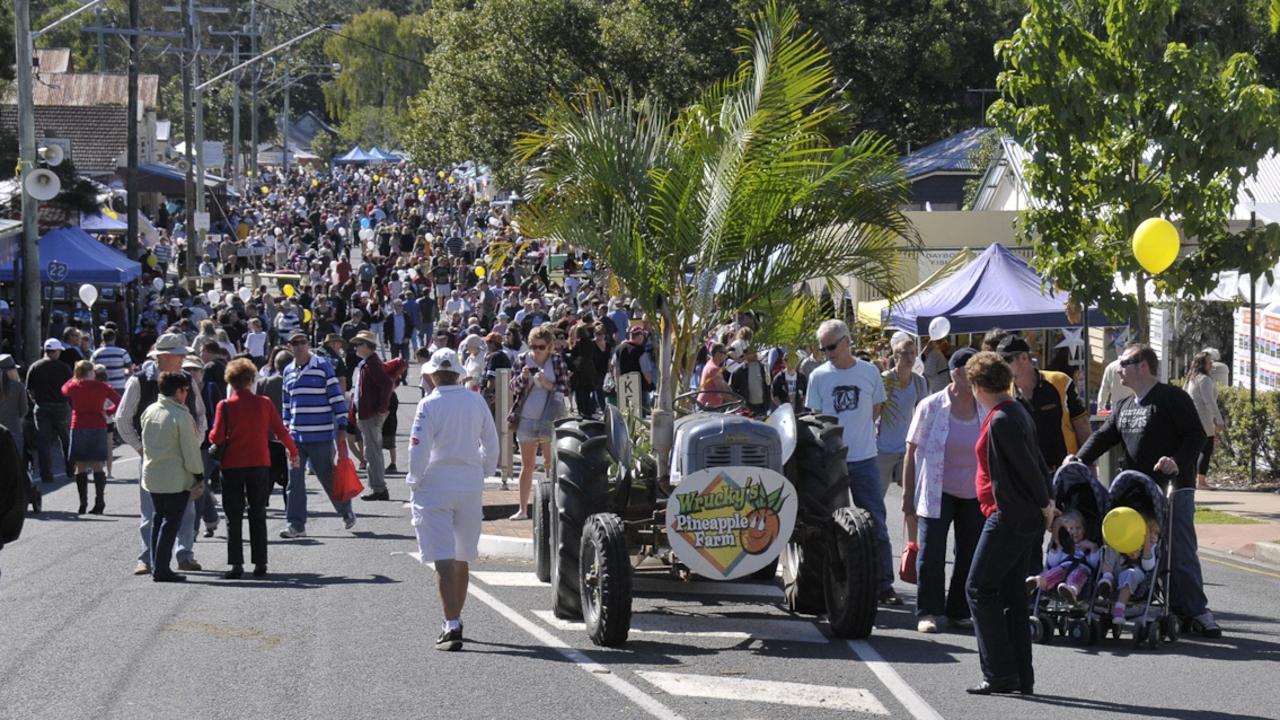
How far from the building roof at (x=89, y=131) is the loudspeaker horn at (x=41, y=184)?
21.6m

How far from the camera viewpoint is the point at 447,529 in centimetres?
970

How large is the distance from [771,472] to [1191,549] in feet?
8.33

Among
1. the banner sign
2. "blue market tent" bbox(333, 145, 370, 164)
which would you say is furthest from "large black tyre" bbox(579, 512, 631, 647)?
"blue market tent" bbox(333, 145, 370, 164)

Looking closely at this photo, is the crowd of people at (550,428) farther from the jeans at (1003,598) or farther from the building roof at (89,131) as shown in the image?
the building roof at (89,131)

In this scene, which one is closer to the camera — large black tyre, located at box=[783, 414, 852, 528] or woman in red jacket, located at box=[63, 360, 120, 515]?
large black tyre, located at box=[783, 414, 852, 528]

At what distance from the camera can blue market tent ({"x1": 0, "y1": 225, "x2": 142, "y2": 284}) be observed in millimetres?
31250

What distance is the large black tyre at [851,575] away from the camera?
377 inches

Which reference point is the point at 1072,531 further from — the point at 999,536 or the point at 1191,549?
the point at 999,536

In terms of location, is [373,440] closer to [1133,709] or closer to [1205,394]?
[1205,394]

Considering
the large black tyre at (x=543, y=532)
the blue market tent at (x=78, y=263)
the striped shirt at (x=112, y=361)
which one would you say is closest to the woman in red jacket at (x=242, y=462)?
the large black tyre at (x=543, y=532)

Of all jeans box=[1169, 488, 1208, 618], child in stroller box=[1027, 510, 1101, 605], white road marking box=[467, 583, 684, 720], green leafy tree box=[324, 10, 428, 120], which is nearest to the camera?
white road marking box=[467, 583, 684, 720]

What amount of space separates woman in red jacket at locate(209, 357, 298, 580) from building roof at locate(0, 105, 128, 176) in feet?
124

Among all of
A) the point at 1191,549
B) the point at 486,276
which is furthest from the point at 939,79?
the point at 1191,549

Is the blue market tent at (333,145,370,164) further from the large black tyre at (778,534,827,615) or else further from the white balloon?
the large black tyre at (778,534,827,615)
